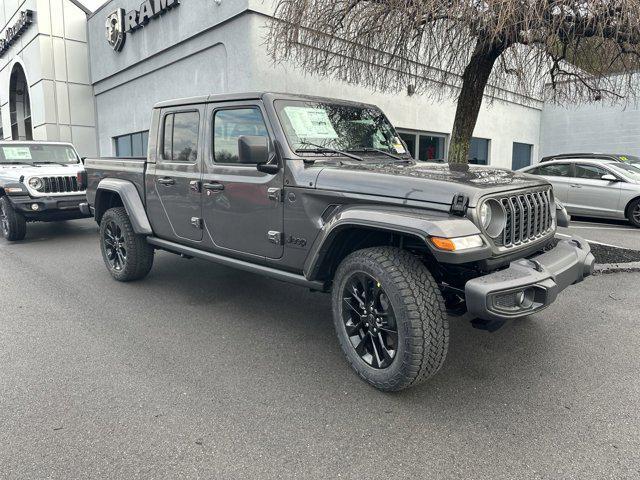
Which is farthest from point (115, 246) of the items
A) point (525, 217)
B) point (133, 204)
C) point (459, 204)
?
point (525, 217)

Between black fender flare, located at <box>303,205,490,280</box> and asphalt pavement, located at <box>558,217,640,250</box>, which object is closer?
black fender flare, located at <box>303,205,490,280</box>

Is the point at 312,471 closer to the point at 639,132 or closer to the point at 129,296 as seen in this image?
the point at 129,296

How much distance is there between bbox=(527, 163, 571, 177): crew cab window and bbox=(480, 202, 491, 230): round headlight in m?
8.49

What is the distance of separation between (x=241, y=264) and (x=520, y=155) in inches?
727

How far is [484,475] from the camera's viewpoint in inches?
90.3

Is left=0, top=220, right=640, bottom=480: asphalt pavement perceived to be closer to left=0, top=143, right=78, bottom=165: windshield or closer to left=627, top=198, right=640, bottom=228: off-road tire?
left=627, top=198, right=640, bottom=228: off-road tire

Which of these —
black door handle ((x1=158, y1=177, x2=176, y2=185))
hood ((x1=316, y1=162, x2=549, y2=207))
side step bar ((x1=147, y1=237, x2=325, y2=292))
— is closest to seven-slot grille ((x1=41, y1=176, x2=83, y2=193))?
side step bar ((x1=147, y1=237, x2=325, y2=292))

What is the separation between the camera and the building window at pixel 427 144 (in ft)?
48.1

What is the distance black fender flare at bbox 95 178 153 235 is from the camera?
5051 millimetres

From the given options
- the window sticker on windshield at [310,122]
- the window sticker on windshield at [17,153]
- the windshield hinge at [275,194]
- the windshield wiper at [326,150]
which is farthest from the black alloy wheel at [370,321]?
the window sticker on windshield at [17,153]

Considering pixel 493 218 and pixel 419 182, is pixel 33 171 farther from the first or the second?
pixel 493 218

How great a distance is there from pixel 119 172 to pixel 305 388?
362 centimetres

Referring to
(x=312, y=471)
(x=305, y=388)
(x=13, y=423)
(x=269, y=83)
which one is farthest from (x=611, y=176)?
(x=13, y=423)

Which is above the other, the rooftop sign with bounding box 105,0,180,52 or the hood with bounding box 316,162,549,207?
the rooftop sign with bounding box 105,0,180,52
